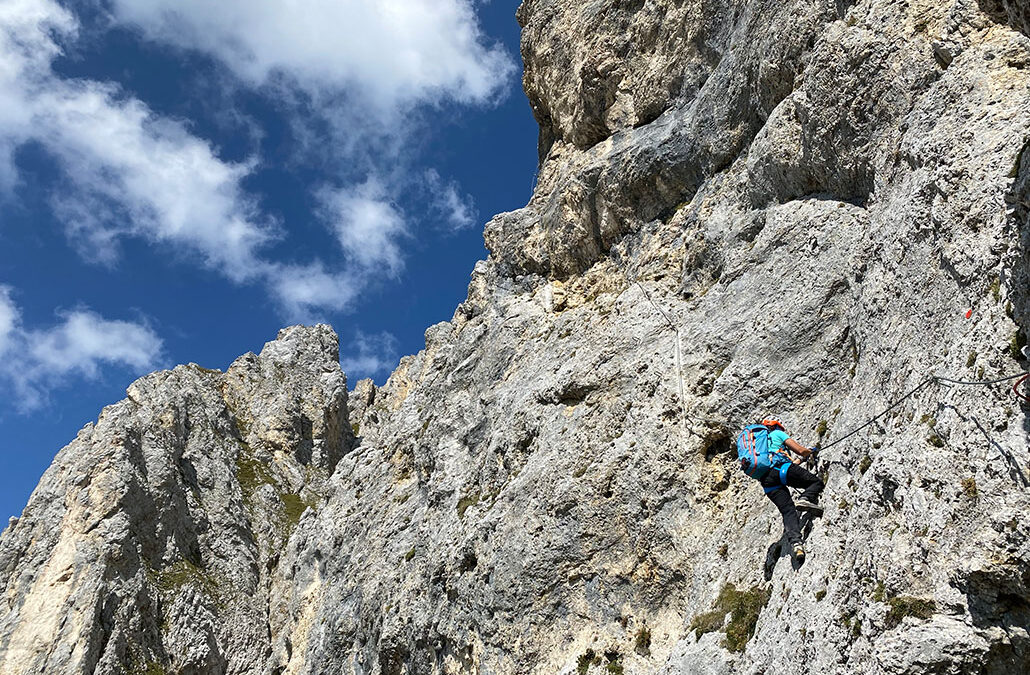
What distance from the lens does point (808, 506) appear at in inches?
561

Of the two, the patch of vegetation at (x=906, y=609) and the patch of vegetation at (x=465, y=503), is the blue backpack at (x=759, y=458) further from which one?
the patch of vegetation at (x=465, y=503)

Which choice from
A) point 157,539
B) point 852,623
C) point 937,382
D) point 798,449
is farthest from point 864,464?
point 157,539

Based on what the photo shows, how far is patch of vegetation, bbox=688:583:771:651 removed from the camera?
1469 cm

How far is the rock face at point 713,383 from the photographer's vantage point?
11453 millimetres

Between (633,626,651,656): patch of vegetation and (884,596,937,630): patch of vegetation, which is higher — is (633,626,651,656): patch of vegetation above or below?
above

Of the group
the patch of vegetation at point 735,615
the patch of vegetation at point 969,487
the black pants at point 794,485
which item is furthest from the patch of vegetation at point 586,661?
the patch of vegetation at point 969,487

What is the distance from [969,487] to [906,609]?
1.94 meters

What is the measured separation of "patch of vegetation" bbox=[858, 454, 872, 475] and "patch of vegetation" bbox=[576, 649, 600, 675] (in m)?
9.65

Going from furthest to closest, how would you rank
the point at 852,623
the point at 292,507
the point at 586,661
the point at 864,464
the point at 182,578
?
the point at 292,507 < the point at 182,578 < the point at 586,661 < the point at 864,464 < the point at 852,623

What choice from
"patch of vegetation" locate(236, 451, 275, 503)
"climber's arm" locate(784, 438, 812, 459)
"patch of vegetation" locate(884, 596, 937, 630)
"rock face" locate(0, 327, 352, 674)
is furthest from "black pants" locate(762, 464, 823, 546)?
"patch of vegetation" locate(236, 451, 275, 503)

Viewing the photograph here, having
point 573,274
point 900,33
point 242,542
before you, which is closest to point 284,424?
point 242,542

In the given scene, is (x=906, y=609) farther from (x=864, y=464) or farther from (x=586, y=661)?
(x=586, y=661)

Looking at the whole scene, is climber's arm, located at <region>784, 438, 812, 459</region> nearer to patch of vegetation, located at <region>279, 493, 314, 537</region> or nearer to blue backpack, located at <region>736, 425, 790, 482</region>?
blue backpack, located at <region>736, 425, 790, 482</region>

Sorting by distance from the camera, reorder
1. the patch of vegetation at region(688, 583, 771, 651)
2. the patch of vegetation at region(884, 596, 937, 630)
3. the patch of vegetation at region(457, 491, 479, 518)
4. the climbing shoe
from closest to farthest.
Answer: the patch of vegetation at region(884, 596, 937, 630), the climbing shoe, the patch of vegetation at region(688, 583, 771, 651), the patch of vegetation at region(457, 491, 479, 518)
